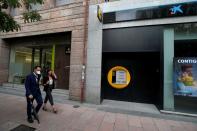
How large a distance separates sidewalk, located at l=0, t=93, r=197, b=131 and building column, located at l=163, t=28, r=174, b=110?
3.25ft

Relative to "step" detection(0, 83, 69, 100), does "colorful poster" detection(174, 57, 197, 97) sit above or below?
above

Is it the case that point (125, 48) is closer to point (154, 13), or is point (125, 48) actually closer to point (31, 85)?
point (154, 13)

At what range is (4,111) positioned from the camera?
5.48 m

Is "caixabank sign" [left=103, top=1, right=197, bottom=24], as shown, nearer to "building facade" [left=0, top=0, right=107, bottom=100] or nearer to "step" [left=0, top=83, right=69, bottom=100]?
"building facade" [left=0, top=0, right=107, bottom=100]

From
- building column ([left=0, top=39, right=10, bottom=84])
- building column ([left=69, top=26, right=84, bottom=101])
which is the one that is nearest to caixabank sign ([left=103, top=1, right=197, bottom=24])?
building column ([left=69, top=26, right=84, bottom=101])

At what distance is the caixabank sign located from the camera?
233 inches

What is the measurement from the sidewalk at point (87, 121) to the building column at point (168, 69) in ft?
3.25

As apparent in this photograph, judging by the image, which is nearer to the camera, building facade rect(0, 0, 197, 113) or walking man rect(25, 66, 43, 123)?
walking man rect(25, 66, 43, 123)

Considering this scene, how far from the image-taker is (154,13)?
21.0 ft

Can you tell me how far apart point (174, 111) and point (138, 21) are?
4.20 metres

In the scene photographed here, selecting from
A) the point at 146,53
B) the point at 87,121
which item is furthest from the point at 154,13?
the point at 87,121

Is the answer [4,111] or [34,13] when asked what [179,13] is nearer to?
[34,13]

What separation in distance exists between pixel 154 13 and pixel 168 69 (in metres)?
2.54

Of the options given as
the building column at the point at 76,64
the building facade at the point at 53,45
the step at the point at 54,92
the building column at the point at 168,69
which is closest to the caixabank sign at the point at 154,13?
Answer: the building column at the point at 168,69
